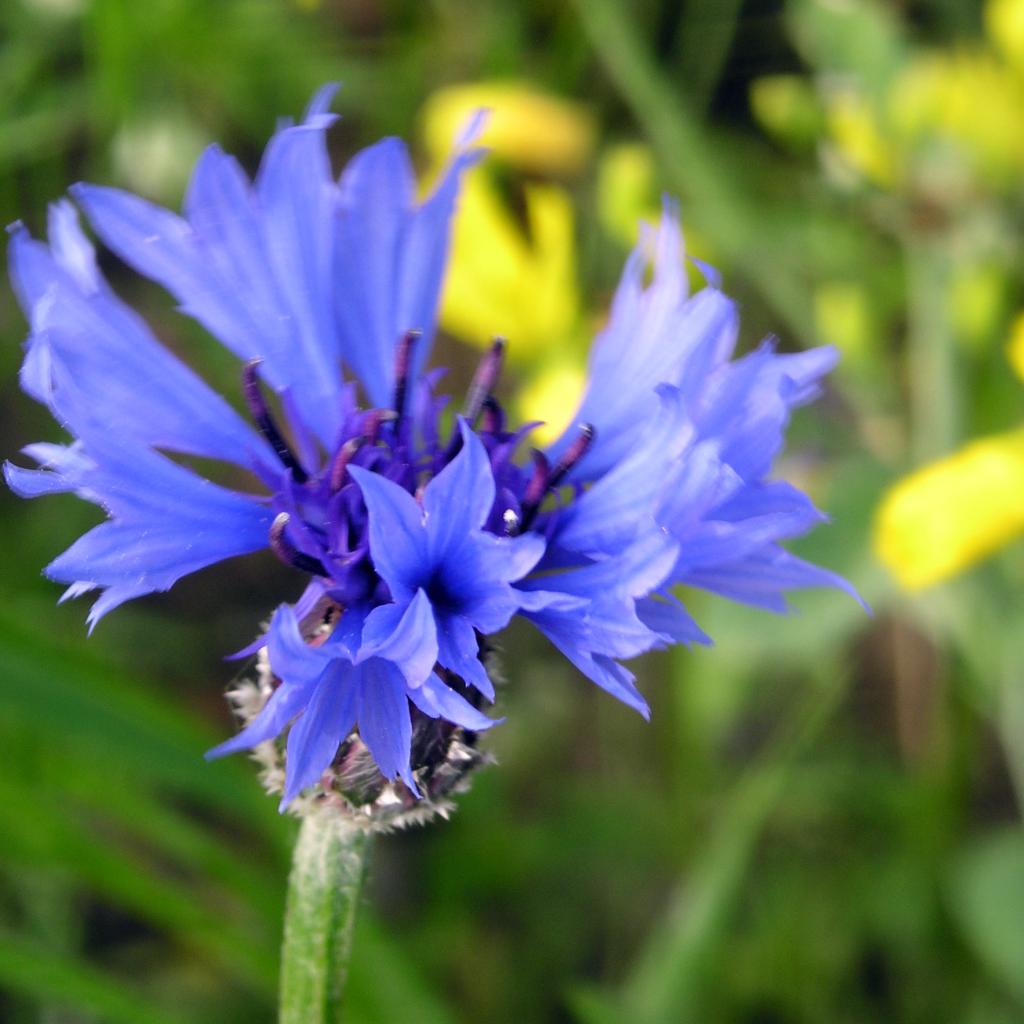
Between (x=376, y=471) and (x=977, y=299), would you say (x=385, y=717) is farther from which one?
(x=977, y=299)

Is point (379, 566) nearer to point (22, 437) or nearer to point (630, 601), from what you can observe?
point (630, 601)

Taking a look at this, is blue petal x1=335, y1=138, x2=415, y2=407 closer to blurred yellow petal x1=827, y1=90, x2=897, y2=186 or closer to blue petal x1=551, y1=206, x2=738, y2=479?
blue petal x1=551, y1=206, x2=738, y2=479

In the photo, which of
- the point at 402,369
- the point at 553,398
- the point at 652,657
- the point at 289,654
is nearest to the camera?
the point at 289,654

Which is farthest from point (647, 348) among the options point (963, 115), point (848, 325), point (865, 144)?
point (963, 115)

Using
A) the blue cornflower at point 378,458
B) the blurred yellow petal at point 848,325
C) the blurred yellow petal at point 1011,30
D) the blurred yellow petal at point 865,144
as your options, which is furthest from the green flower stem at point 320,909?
the blurred yellow petal at point 1011,30

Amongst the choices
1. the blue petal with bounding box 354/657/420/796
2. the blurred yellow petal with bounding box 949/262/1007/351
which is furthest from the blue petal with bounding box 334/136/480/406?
the blurred yellow petal with bounding box 949/262/1007/351
